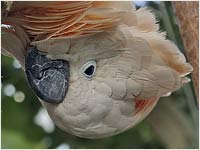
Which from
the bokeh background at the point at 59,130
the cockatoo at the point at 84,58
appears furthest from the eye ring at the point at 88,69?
the bokeh background at the point at 59,130

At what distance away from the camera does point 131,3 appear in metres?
0.97

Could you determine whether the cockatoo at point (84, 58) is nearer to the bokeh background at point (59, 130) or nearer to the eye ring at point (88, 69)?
the eye ring at point (88, 69)

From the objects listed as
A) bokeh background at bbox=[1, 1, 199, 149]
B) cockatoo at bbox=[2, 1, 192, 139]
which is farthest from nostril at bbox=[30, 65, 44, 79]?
bokeh background at bbox=[1, 1, 199, 149]

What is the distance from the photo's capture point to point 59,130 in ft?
6.59

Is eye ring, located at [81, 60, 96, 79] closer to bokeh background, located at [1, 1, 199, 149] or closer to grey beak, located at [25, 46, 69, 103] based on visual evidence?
grey beak, located at [25, 46, 69, 103]

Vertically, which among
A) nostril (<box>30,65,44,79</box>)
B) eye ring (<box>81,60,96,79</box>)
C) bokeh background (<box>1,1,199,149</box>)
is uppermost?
nostril (<box>30,65,44,79</box>)

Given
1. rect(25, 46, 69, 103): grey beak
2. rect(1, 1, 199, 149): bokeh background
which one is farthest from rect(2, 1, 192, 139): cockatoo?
rect(1, 1, 199, 149): bokeh background

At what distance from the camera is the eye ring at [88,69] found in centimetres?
94

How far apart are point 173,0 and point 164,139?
1.05 metres

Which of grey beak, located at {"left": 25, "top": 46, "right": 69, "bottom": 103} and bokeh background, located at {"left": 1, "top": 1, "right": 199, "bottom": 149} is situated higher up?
grey beak, located at {"left": 25, "top": 46, "right": 69, "bottom": 103}

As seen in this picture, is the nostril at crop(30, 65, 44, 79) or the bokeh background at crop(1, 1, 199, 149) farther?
the bokeh background at crop(1, 1, 199, 149)

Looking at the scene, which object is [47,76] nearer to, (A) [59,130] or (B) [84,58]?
(B) [84,58]

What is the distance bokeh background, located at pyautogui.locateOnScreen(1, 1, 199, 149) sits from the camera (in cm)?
176

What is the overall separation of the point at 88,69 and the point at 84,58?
0.02 m
